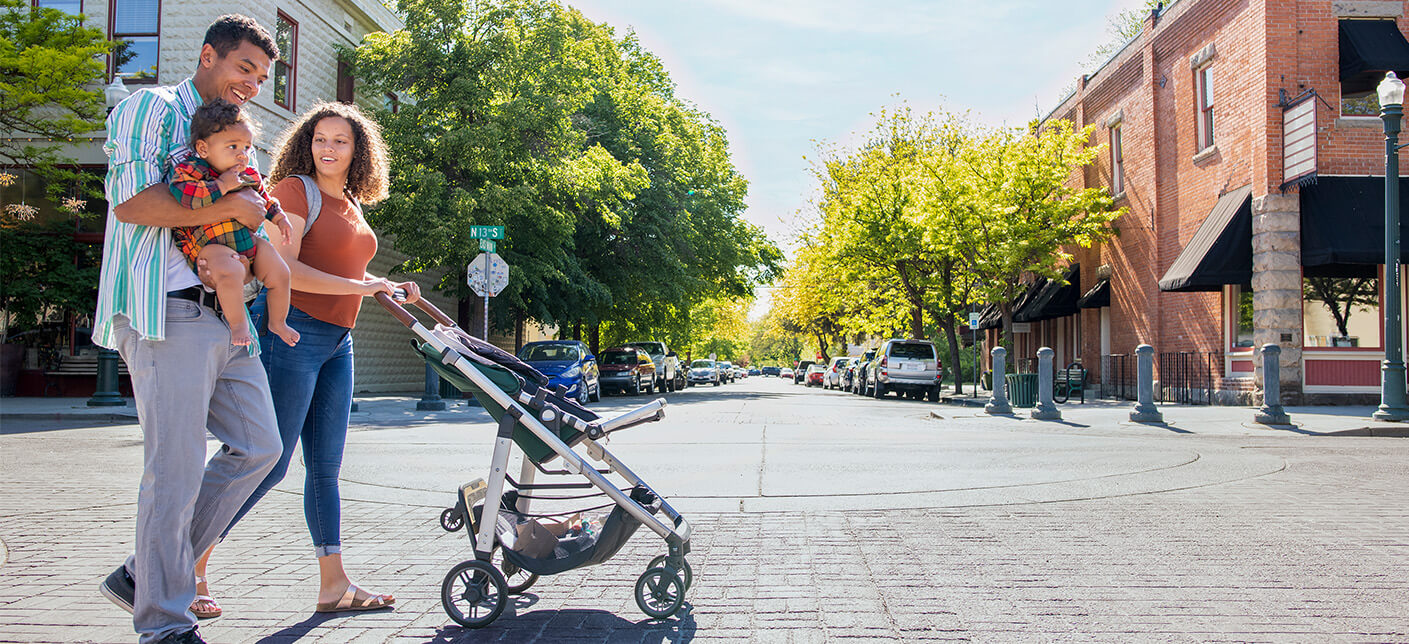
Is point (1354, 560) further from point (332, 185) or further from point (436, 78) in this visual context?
point (436, 78)

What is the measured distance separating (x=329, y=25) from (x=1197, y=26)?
809 inches

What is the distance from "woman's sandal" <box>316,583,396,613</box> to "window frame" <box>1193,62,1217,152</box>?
2125cm

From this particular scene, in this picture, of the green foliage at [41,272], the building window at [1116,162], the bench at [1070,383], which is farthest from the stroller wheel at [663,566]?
the building window at [1116,162]

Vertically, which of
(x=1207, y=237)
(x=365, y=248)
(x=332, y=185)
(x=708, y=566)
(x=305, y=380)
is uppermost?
(x=1207, y=237)

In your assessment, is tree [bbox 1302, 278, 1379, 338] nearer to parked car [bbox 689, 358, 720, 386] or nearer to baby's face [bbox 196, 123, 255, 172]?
baby's face [bbox 196, 123, 255, 172]

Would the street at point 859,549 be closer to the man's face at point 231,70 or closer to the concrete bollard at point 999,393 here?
the man's face at point 231,70

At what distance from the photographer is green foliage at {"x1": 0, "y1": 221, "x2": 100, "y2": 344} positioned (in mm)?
18844

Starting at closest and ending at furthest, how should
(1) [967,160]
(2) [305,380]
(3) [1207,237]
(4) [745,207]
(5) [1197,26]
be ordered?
(2) [305,380] < (3) [1207,237] < (5) [1197,26] < (1) [967,160] < (4) [745,207]

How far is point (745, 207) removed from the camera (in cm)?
3700

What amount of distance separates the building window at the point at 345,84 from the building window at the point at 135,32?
4.95 metres

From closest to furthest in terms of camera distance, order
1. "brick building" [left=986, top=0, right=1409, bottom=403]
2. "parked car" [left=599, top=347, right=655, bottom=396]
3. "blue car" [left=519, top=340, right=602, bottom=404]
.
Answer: "brick building" [left=986, top=0, right=1409, bottom=403], "blue car" [left=519, top=340, right=602, bottom=404], "parked car" [left=599, top=347, right=655, bottom=396]

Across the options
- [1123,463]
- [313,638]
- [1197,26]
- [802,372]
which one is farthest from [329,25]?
[802,372]

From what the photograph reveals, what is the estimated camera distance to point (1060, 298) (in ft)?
91.5

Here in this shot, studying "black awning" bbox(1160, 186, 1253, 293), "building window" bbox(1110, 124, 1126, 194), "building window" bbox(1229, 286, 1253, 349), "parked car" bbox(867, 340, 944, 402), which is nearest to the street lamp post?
"black awning" bbox(1160, 186, 1253, 293)
